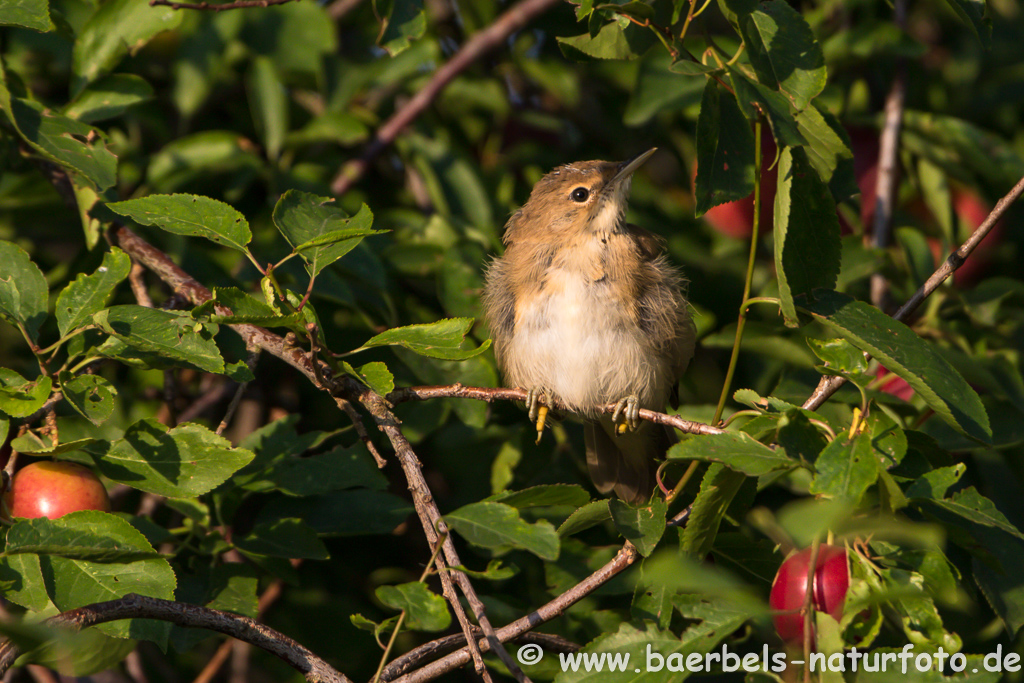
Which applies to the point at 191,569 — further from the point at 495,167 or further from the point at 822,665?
the point at 495,167

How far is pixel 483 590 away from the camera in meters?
3.01

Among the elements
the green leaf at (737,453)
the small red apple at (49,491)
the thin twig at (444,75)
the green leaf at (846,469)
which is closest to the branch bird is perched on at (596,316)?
the thin twig at (444,75)

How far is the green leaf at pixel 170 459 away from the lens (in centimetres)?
207

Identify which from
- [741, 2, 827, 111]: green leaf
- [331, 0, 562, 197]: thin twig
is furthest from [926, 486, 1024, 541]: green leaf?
[331, 0, 562, 197]: thin twig

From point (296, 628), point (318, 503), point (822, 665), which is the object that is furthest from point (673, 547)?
point (296, 628)

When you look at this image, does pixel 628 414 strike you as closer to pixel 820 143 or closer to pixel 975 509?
pixel 820 143

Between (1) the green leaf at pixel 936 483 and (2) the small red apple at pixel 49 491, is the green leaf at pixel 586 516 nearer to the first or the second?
Answer: (1) the green leaf at pixel 936 483

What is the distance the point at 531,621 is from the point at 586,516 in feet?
0.96

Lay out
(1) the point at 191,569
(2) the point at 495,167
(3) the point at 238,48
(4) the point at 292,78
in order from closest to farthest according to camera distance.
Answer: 1. (1) the point at 191,569
2. (3) the point at 238,48
3. (4) the point at 292,78
4. (2) the point at 495,167

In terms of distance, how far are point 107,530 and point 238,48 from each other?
2657 millimetres

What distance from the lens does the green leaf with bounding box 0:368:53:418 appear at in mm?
1970

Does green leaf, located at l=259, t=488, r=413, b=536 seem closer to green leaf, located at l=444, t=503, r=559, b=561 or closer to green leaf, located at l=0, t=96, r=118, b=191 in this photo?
green leaf, located at l=444, t=503, r=559, b=561

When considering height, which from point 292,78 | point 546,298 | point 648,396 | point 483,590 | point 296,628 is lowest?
point 296,628

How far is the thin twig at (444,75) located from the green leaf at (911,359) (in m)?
2.45
